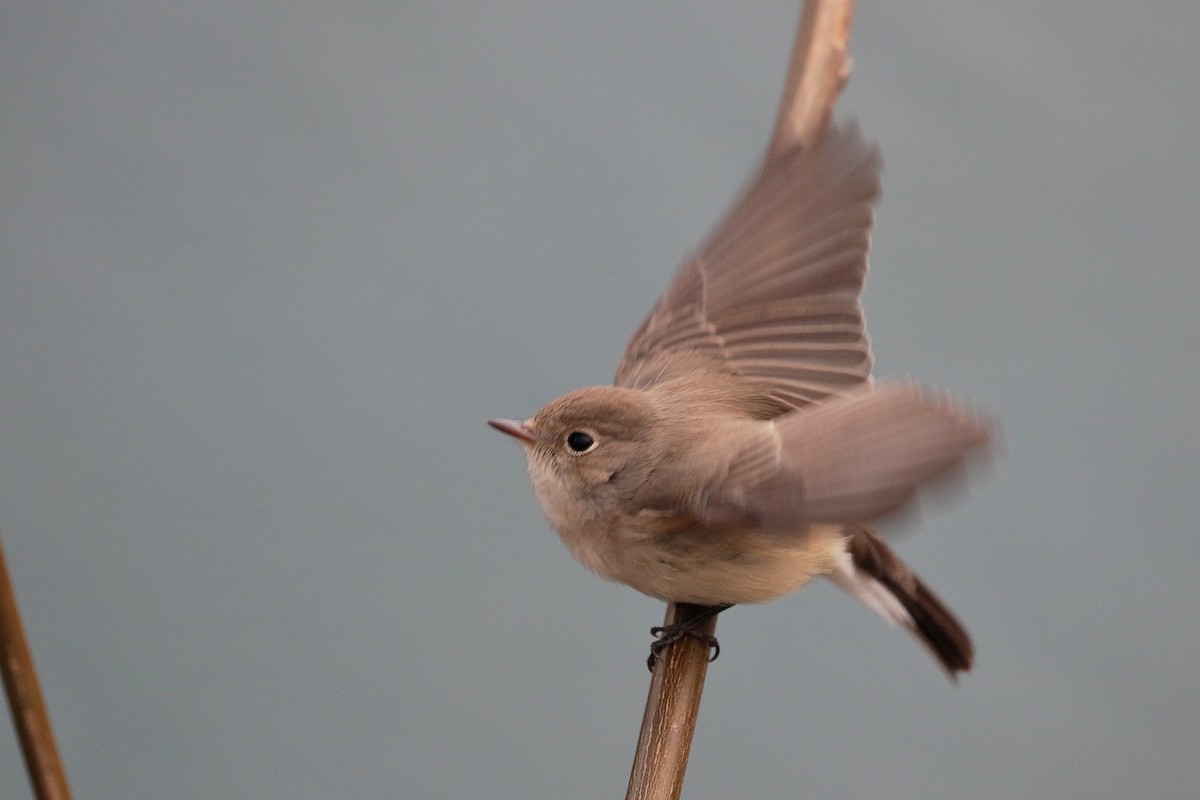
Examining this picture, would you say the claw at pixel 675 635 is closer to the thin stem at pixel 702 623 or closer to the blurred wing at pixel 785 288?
the thin stem at pixel 702 623

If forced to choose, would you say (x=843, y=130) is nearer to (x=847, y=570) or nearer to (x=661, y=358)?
(x=661, y=358)

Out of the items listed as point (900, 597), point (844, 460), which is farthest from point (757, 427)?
point (900, 597)

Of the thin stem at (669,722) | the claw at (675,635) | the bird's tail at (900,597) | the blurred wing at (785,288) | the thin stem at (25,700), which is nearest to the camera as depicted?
the thin stem at (25,700)

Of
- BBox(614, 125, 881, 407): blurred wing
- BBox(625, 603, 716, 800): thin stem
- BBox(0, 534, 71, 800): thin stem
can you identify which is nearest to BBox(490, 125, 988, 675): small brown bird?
BBox(614, 125, 881, 407): blurred wing

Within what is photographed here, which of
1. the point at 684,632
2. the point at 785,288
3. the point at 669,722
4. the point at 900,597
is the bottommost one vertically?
the point at 669,722

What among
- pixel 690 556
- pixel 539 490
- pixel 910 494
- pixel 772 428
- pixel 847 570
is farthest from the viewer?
pixel 847 570

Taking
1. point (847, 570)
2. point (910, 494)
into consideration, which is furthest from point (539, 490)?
point (910, 494)

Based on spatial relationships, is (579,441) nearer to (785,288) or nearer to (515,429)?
(515,429)

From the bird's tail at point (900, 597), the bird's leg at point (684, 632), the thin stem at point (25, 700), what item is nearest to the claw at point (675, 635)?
the bird's leg at point (684, 632)
